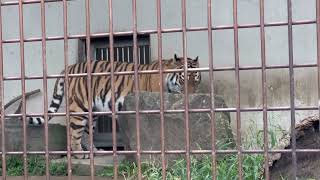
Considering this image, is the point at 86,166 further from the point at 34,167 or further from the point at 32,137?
the point at 32,137

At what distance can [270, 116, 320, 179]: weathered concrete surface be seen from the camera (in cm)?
531

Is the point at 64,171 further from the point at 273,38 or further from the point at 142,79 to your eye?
the point at 273,38

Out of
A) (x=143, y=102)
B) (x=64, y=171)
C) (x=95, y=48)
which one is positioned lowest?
(x=64, y=171)

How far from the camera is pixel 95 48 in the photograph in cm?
855

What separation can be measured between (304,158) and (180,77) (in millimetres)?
2500

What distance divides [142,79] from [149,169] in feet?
6.80

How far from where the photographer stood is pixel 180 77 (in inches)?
301

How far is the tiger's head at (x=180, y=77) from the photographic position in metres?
7.30

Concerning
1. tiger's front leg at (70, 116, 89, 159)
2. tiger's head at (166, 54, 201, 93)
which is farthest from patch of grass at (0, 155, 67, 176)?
tiger's head at (166, 54, 201, 93)

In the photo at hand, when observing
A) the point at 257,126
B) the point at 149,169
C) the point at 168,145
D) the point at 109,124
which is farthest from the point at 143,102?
the point at 109,124

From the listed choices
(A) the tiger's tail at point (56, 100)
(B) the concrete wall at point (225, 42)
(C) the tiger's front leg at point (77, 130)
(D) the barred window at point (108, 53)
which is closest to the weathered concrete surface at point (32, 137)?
(A) the tiger's tail at point (56, 100)

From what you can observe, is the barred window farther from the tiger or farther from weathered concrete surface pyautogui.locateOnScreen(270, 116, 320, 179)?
A: weathered concrete surface pyautogui.locateOnScreen(270, 116, 320, 179)

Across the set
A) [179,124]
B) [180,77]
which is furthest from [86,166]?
[180,77]

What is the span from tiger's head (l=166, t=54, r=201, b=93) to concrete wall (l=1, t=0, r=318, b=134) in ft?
0.83
